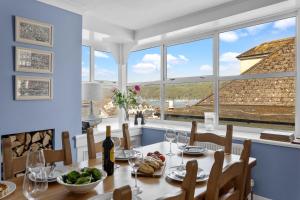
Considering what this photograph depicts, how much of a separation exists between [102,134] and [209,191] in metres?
2.30

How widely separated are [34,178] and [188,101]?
2914 millimetres

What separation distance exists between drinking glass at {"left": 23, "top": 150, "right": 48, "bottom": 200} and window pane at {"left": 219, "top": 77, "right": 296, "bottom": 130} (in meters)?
2.63

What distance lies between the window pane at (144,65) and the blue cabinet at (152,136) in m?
0.98

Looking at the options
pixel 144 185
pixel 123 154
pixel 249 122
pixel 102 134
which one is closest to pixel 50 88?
pixel 102 134

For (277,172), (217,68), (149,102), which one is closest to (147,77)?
(149,102)

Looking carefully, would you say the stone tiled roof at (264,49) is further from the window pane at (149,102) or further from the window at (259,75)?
the window pane at (149,102)

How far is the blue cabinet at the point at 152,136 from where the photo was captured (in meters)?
3.48

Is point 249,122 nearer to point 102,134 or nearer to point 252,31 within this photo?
point 252,31

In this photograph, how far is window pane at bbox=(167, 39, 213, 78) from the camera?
3.46 m

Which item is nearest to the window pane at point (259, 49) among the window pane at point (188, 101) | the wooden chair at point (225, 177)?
the window pane at point (188, 101)

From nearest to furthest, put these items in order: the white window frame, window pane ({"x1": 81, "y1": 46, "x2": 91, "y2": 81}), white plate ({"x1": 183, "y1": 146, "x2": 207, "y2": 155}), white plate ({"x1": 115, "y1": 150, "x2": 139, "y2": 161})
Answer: white plate ({"x1": 115, "y1": 150, "x2": 139, "y2": 161}) < white plate ({"x1": 183, "y1": 146, "x2": 207, "y2": 155}) < the white window frame < window pane ({"x1": 81, "y1": 46, "x2": 91, "y2": 81})

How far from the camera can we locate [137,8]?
2938 millimetres

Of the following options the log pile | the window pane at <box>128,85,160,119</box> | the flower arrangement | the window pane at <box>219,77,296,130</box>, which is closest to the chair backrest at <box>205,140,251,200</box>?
the window pane at <box>219,77,296,130</box>

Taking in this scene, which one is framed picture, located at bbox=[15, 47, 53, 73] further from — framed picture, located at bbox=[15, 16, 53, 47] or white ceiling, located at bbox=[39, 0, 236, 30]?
white ceiling, located at bbox=[39, 0, 236, 30]
